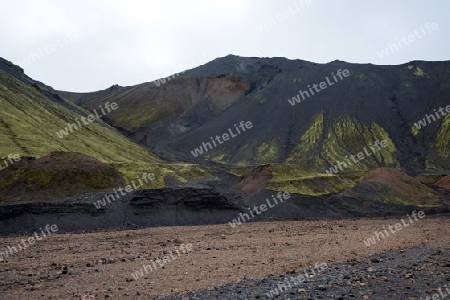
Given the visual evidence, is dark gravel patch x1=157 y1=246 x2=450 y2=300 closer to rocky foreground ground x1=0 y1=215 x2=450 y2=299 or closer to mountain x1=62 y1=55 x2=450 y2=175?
rocky foreground ground x1=0 y1=215 x2=450 y2=299

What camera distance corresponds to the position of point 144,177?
45.4 meters

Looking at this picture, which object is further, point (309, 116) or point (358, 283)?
point (309, 116)

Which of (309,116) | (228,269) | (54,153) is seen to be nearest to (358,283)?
(228,269)

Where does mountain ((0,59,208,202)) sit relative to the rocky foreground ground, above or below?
above

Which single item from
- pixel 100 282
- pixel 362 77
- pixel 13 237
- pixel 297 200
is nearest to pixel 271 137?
pixel 362 77

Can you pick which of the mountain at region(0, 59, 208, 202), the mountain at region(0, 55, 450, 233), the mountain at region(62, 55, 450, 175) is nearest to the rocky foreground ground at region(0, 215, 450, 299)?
the mountain at region(0, 55, 450, 233)

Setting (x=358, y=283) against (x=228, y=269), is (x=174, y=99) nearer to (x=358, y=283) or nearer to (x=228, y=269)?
(x=228, y=269)

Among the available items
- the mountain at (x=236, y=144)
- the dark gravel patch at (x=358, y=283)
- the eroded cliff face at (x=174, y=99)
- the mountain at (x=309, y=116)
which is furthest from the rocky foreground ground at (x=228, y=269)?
the eroded cliff face at (x=174, y=99)

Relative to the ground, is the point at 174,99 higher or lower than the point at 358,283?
higher

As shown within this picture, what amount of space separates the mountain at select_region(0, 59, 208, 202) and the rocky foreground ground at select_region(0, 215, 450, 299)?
14.9 m

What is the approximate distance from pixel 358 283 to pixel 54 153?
3766 centimetres

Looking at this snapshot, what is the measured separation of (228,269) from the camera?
1296 cm

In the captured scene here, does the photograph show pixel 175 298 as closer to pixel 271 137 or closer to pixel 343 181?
pixel 343 181

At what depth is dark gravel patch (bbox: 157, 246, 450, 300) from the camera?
8.98 m
